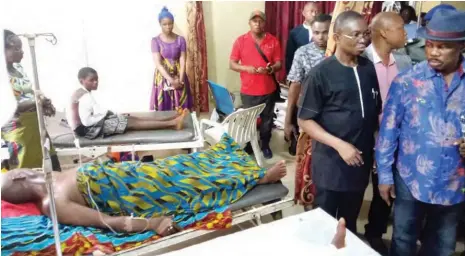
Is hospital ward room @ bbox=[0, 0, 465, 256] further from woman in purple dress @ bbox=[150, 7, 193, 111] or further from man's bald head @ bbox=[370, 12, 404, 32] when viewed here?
woman in purple dress @ bbox=[150, 7, 193, 111]

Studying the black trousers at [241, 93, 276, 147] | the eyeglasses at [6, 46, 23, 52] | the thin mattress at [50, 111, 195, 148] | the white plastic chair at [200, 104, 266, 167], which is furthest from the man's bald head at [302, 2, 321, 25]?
the eyeglasses at [6, 46, 23, 52]

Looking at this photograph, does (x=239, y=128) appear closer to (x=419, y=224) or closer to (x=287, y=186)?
(x=287, y=186)

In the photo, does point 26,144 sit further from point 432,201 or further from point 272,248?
point 432,201

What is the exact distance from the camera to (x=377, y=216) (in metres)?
2.64

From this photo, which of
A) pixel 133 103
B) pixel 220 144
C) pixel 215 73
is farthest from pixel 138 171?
pixel 215 73

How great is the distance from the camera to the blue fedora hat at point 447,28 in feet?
5.65

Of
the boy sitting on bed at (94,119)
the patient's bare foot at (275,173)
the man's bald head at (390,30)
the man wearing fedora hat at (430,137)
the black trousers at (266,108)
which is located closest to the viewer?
the man wearing fedora hat at (430,137)

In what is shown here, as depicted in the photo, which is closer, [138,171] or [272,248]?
[272,248]

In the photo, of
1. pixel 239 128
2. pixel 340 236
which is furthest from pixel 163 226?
pixel 239 128

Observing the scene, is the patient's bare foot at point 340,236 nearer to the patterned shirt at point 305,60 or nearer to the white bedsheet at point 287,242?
the white bedsheet at point 287,242

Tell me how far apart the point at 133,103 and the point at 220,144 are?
1.86 m

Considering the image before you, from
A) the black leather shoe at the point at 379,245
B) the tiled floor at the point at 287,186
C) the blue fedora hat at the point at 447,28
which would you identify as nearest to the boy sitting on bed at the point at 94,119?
the tiled floor at the point at 287,186

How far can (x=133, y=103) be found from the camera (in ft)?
14.6

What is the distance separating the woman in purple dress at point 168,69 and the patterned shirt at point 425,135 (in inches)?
97.7
